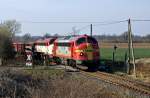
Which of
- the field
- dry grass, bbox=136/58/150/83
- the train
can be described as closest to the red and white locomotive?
the train

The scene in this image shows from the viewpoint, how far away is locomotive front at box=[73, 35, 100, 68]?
117 feet

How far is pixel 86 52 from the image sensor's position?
35750 mm

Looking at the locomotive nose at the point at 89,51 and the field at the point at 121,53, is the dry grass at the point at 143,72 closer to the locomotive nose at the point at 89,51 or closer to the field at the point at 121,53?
the locomotive nose at the point at 89,51

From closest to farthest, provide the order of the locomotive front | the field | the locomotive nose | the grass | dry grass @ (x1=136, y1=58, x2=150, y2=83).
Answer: the grass → dry grass @ (x1=136, y1=58, x2=150, y2=83) → the locomotive front → the locomotive nose → the field

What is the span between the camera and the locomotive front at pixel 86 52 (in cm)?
3566

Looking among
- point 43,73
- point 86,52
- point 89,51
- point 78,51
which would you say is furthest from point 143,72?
point 43,73

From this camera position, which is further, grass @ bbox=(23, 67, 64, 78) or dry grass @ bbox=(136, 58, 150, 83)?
dry grass @ bbox=(136, 58, 150, 83)

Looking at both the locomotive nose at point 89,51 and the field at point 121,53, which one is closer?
the locomotive nose at point 89,51

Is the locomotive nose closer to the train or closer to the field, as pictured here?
the train

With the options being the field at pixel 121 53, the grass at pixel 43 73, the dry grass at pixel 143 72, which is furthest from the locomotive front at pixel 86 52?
the field at pixel 121 53

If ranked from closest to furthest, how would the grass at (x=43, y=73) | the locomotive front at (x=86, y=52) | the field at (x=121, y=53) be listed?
the grass at (x=43, y=73) < the locomotive front at (x=86, y=52) < the field at (x=121, y=53)

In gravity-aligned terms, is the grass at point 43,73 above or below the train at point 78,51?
below

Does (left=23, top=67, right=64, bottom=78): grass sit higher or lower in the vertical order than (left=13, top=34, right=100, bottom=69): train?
lower

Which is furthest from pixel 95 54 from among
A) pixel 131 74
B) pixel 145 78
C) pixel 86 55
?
pixel 145 78
